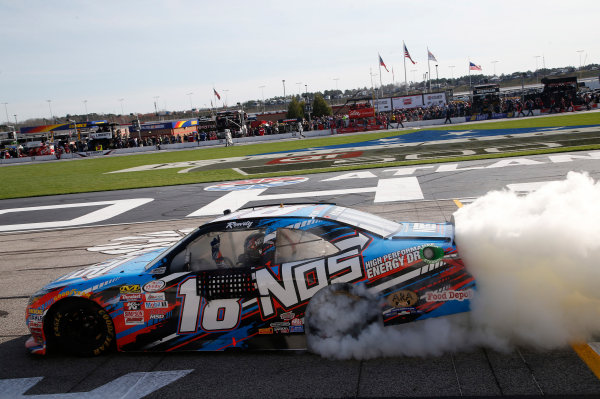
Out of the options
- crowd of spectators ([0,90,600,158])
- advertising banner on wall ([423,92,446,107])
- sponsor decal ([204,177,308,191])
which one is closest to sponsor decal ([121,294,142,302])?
sponsor decal ([204,177,308,191])

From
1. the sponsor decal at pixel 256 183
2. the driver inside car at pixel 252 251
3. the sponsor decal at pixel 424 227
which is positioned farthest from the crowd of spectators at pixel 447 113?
the driver inside car at pixel 252 251

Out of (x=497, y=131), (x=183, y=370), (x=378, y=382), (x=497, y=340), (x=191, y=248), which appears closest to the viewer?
(x=378, y=382)

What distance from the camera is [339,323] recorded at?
4879 millimetres

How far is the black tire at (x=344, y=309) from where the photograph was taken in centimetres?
485

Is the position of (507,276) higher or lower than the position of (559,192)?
lower

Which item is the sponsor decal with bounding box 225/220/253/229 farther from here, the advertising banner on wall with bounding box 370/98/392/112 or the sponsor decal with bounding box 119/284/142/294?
the advertising banner on wall with bounding box 370/98/392/112

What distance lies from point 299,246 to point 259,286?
21.1 inches

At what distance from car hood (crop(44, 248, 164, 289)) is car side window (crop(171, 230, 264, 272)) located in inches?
19.9

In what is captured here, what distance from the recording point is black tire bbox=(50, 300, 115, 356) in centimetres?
543

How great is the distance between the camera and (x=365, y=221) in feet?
17.7

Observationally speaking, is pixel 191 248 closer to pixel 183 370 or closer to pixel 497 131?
pixel 183 370

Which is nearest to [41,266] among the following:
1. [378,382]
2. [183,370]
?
[183,370]

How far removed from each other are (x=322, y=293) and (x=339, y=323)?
1.03 ft

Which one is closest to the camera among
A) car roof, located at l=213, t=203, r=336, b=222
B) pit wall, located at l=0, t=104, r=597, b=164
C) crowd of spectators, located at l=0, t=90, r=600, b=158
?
car roof, located at l=213, t=203, r=336, b=222
